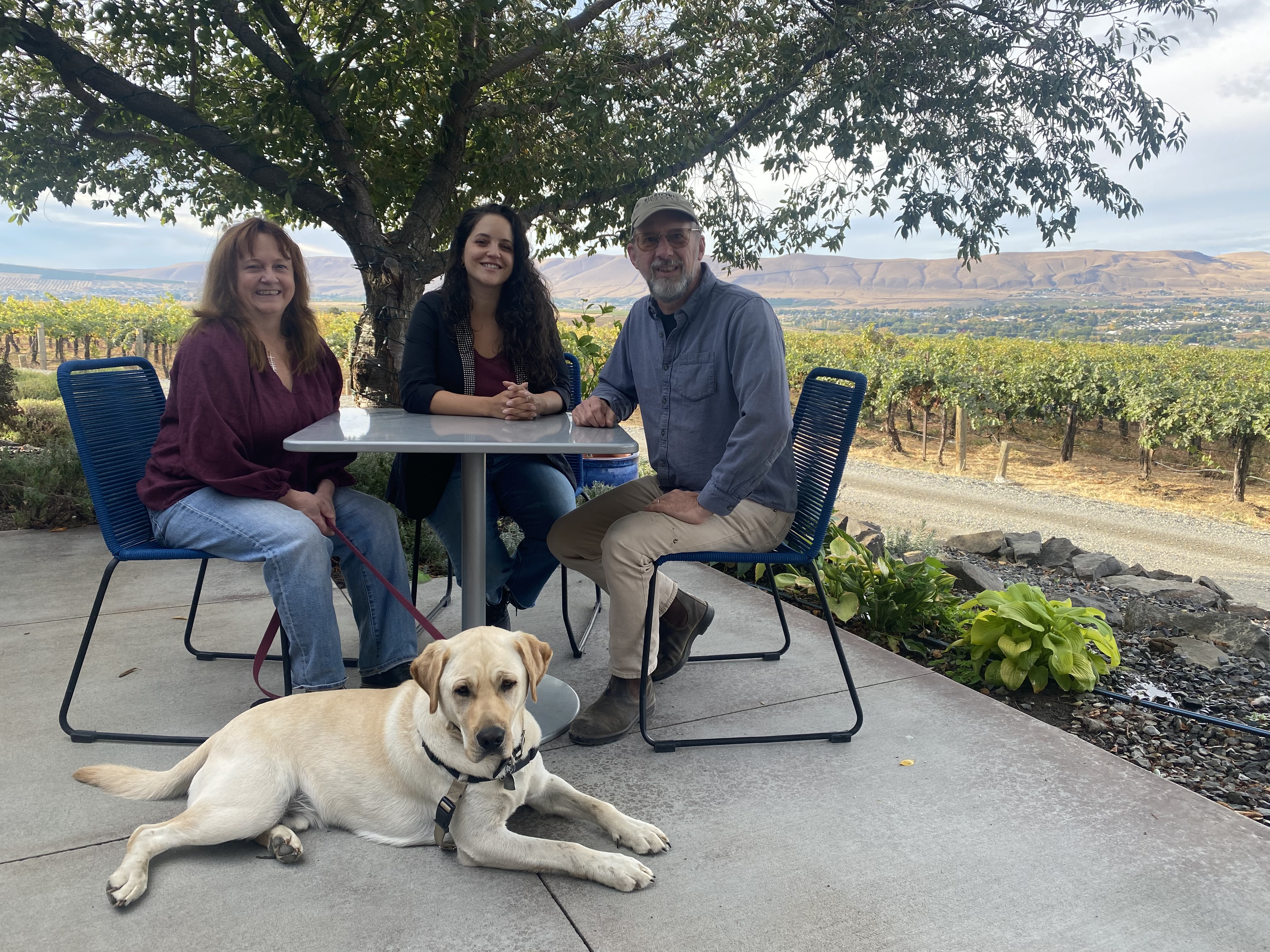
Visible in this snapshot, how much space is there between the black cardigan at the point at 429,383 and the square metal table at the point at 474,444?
10 cm

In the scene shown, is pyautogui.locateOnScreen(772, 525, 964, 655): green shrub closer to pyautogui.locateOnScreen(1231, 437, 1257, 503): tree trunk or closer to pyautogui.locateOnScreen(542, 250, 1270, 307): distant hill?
pyautogui.locateOnScreen(1231, 437, 1257, 503): tree trunk

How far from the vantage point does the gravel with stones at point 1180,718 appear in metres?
2.60

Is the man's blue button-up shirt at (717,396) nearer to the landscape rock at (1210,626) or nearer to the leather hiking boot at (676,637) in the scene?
the leather hiking boot at (676,637)

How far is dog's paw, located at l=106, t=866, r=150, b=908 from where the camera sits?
1.83 metres

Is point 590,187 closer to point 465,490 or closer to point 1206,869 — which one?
point 465,490

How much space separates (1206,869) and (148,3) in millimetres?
7466

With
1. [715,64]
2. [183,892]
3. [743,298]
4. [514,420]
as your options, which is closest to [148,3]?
[715,64]

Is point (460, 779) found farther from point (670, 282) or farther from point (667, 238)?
point (667, 238)

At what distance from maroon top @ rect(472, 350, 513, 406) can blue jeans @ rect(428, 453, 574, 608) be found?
26 centimetres

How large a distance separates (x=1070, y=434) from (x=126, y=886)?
75.8 feet

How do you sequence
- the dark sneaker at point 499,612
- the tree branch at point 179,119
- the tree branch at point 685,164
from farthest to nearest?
the tree branch at point 685,164 < the tree branch at point 179,119 < the dark sneaker at point 499,612

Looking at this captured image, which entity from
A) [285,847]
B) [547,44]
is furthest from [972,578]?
[547,44]

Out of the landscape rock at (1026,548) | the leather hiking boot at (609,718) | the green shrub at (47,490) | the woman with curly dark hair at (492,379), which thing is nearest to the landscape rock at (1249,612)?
the landscape rock at (1026,548)

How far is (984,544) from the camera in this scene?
785 cm
